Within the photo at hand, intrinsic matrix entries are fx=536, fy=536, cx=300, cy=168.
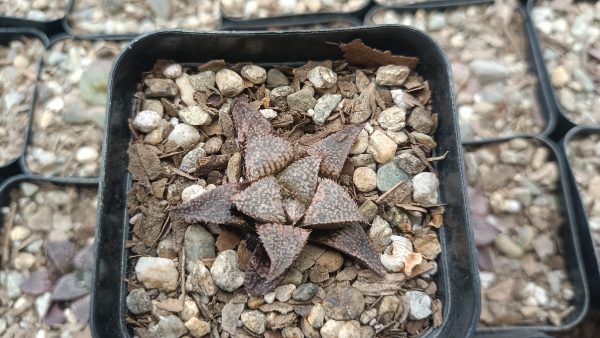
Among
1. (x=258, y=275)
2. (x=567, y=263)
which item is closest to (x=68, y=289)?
(x=258, y=275)

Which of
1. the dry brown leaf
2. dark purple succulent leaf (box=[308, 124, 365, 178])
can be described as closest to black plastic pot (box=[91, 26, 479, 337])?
the dry brown leaf

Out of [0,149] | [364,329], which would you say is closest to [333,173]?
[364,329]

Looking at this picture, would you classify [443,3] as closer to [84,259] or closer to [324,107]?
[324,107]

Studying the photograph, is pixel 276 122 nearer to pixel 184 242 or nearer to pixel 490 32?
pixel 184 242

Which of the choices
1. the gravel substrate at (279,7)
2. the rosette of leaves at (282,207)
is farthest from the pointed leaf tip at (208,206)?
the gravel substrate at (279,7)

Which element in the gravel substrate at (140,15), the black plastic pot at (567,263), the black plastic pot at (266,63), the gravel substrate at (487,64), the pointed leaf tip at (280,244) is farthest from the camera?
the gravel substrate at (140,15)

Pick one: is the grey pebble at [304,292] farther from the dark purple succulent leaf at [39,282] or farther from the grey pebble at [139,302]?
the dark purple succulent leaf at [39,282]
